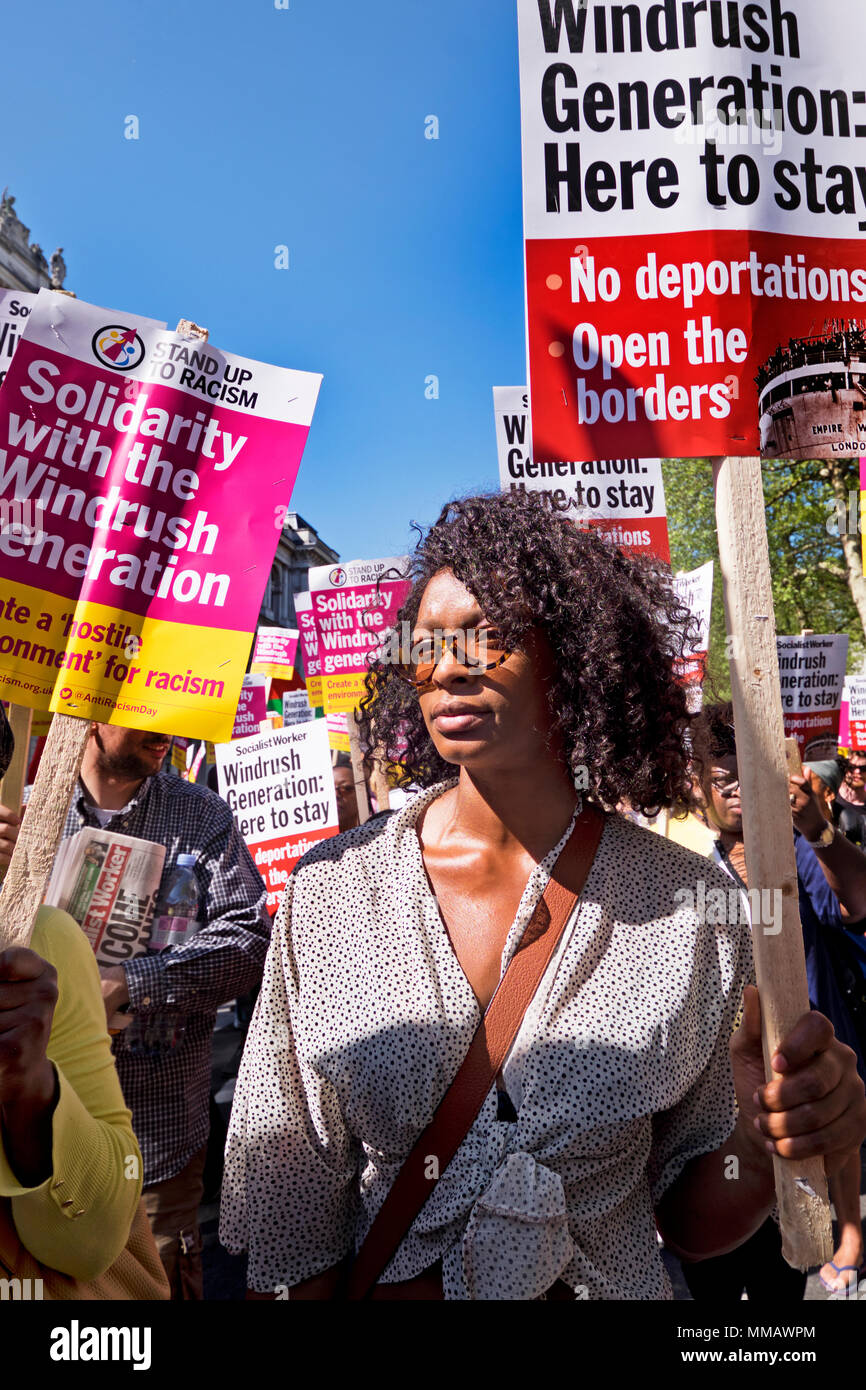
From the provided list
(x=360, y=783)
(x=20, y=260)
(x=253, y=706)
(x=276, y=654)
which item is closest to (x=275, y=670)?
(x=276, y=654)

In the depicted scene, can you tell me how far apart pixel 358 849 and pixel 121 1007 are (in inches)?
51.9

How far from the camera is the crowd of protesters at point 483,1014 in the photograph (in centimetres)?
167

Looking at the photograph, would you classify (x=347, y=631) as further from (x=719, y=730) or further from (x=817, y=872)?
(x=817, y=872)

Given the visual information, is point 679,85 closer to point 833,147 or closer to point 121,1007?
point 833,147

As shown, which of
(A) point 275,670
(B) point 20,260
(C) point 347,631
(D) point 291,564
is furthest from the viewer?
(D) point 291,564

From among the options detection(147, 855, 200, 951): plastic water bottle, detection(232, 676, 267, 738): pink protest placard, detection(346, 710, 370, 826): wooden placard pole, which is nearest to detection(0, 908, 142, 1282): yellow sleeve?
detection(147, 855, 200, 951): plastic water bottle

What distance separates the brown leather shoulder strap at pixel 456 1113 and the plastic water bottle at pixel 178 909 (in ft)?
5.49

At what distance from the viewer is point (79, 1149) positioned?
1721 millimetres

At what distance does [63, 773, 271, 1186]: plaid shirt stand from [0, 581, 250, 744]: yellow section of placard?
1243mm

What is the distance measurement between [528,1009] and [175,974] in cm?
163

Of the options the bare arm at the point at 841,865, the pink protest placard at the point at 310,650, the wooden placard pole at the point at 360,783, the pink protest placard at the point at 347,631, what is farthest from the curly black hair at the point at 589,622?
the pink protest placard at the point at 310,650

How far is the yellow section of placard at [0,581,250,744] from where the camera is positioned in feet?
6.49

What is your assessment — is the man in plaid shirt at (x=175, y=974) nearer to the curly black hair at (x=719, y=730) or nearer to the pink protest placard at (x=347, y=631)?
the curly black hair at (x=719, y=730)
